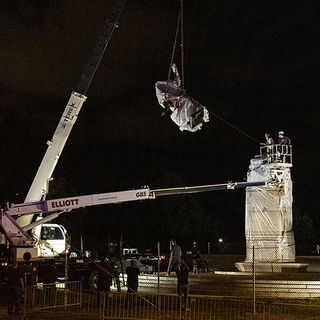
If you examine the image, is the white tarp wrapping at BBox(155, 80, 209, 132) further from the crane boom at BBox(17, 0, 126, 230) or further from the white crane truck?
the crane boom at BBox(17, 0, 126, 230)

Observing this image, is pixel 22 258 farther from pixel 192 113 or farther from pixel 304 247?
pixel 304 247

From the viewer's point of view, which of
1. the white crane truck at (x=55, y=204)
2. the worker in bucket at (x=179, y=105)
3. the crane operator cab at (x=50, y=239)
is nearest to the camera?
the worker in bucket at (x=179, y=105)

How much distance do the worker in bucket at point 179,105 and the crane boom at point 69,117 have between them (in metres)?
5.51

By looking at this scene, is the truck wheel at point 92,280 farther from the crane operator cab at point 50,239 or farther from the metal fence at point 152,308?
the metal fence at point 152,308

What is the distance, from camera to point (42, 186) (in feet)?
77.1

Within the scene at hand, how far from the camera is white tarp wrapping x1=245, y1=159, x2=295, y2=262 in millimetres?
26734

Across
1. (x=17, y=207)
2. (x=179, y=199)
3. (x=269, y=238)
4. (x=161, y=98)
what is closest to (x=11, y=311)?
(x=17, y=207)

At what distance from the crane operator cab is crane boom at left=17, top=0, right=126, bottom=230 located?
1.56 m

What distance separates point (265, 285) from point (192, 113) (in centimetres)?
731

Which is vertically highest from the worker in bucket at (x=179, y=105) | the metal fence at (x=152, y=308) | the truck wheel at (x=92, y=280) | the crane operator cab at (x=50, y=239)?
the worker in bucket at (x=179, y=105)

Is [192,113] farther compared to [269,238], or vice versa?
[269,238]

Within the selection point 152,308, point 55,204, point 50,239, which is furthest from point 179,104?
point 50,239

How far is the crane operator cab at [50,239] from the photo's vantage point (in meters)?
25.0

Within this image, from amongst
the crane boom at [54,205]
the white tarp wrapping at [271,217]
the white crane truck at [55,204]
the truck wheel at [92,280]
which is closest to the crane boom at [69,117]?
the white crane truck at [55,204]
